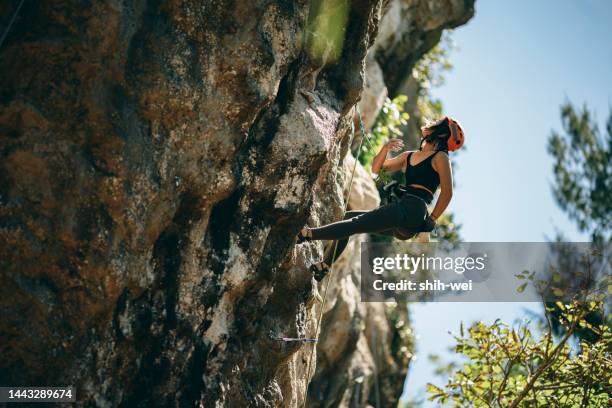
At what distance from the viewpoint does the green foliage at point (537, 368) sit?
8852 millimetres

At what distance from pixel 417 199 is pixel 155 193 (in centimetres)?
261

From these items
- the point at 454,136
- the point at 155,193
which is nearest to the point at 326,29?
the point at 454,136

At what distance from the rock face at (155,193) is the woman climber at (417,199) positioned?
1.24 feet

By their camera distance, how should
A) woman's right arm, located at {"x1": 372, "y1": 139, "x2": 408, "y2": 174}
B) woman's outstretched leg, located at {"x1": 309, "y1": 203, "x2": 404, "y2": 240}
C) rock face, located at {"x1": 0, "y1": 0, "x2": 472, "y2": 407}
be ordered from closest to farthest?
rock face, located at {"x1": 0, "y1": 0, "x2": 472, "y2": 407} < woman's outstretched leg, located at {"x1": 309, "y1": 203, "x2": 404, "y2": 240} < woman's right arm, located at {"x1": 372, "y1": 139, "x2": 408, "y2": 174}

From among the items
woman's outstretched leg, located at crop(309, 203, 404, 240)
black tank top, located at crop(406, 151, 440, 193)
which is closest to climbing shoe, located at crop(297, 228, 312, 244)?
woman's outstretched leg, located at crop(309, 203, 404, 240)

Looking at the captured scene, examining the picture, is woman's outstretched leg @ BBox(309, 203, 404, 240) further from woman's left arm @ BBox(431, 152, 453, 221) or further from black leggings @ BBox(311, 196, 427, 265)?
woman's left arm @ BBox(431, 152, 453, 221)

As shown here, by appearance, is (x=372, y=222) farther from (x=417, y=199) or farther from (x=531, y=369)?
(x=531, y=369)

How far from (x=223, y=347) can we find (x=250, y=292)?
22.7 inches

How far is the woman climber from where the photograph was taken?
289 inches

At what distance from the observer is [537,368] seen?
941 centimetres

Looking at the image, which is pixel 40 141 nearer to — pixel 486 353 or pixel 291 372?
pixel 291 372

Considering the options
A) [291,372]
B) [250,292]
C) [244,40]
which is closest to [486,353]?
[291,372]

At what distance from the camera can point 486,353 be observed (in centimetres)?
945

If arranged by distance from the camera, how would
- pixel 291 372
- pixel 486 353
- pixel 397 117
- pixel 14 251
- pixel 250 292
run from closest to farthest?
pixel 14 251
pixel 250 292
pixel 291 372
pixel 486 353
pixel 397 117
